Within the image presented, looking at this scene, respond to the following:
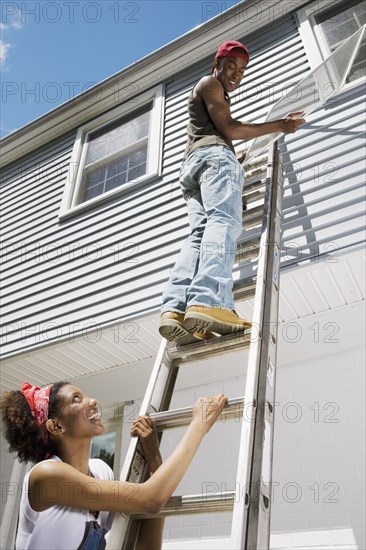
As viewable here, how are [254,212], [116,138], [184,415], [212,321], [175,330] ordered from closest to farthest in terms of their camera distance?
[184,415] < [212,321] < [175,330] < [254,212] < [116,138]

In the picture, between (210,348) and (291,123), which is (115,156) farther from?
(210,348)

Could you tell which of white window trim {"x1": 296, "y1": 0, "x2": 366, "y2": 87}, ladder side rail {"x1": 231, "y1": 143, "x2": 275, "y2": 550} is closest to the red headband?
ladder side rail {"x1": 231, "y1": 143, "x2": 275, "y2": 550}

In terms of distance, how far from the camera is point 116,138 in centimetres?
654

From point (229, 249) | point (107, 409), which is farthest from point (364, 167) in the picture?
point (107, 409)

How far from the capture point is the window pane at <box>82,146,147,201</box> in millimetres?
6094

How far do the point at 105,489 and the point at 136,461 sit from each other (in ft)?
0.97

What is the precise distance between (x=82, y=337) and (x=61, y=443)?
2.80 m

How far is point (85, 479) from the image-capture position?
1.52 m

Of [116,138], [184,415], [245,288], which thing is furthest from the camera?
[116,138]

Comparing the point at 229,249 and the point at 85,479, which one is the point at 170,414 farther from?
the point at 229,249

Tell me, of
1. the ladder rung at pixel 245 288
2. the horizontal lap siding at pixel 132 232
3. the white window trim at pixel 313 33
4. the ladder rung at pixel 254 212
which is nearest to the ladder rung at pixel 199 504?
the ladder rung at pixel 245 288

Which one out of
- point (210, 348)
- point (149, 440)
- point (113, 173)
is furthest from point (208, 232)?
point (113, 173)

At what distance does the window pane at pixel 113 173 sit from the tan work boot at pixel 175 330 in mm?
4107

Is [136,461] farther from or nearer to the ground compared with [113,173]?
nearer to the ground
